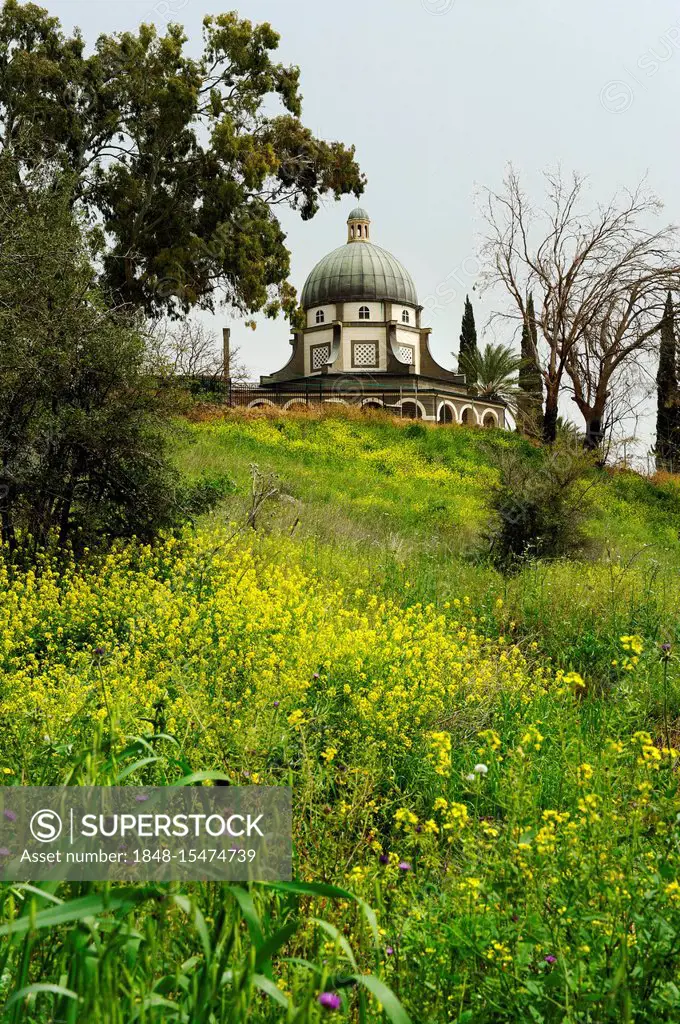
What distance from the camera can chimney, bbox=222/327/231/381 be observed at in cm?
3378

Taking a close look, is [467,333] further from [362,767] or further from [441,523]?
[362,767]

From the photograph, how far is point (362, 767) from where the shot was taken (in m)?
3.52

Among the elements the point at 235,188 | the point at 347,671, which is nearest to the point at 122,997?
the point at 347,671

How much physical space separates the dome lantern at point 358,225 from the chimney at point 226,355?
1931 cm

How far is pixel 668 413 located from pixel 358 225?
26.3 metres

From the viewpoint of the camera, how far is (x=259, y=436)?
21047 millimetres

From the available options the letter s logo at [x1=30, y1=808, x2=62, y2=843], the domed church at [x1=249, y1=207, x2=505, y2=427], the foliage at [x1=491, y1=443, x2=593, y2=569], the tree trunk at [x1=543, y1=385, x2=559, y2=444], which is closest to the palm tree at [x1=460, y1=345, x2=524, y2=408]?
the domed church at [x1=249, y1=207, x2=505, y2=427]

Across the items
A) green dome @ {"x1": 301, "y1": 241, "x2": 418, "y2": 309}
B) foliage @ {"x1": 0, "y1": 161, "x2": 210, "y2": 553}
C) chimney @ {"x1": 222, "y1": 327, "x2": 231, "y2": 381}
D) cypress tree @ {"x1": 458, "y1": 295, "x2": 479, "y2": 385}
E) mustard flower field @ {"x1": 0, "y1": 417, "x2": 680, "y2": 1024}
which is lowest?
mustard flower field @ {"x1": 0, "y1": 417, "x2": 680, "y2": 1024}

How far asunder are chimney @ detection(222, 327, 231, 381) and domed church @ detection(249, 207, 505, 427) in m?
6.58

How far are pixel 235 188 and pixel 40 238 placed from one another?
14.0 meters

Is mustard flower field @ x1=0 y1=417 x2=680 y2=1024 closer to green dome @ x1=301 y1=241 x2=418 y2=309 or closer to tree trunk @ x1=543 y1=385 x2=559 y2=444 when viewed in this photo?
tree trunk @ x1=543 y1=385 x2=559 y2=444

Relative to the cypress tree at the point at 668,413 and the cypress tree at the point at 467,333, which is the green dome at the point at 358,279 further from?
the cypress tree at the point at 668,413

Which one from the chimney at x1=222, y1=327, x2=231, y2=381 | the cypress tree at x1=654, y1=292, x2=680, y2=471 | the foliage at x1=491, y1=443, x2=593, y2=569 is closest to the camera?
the foliage at x1=491, y1=443, x2=593, y2=569

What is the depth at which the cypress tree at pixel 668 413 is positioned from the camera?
31469mm
